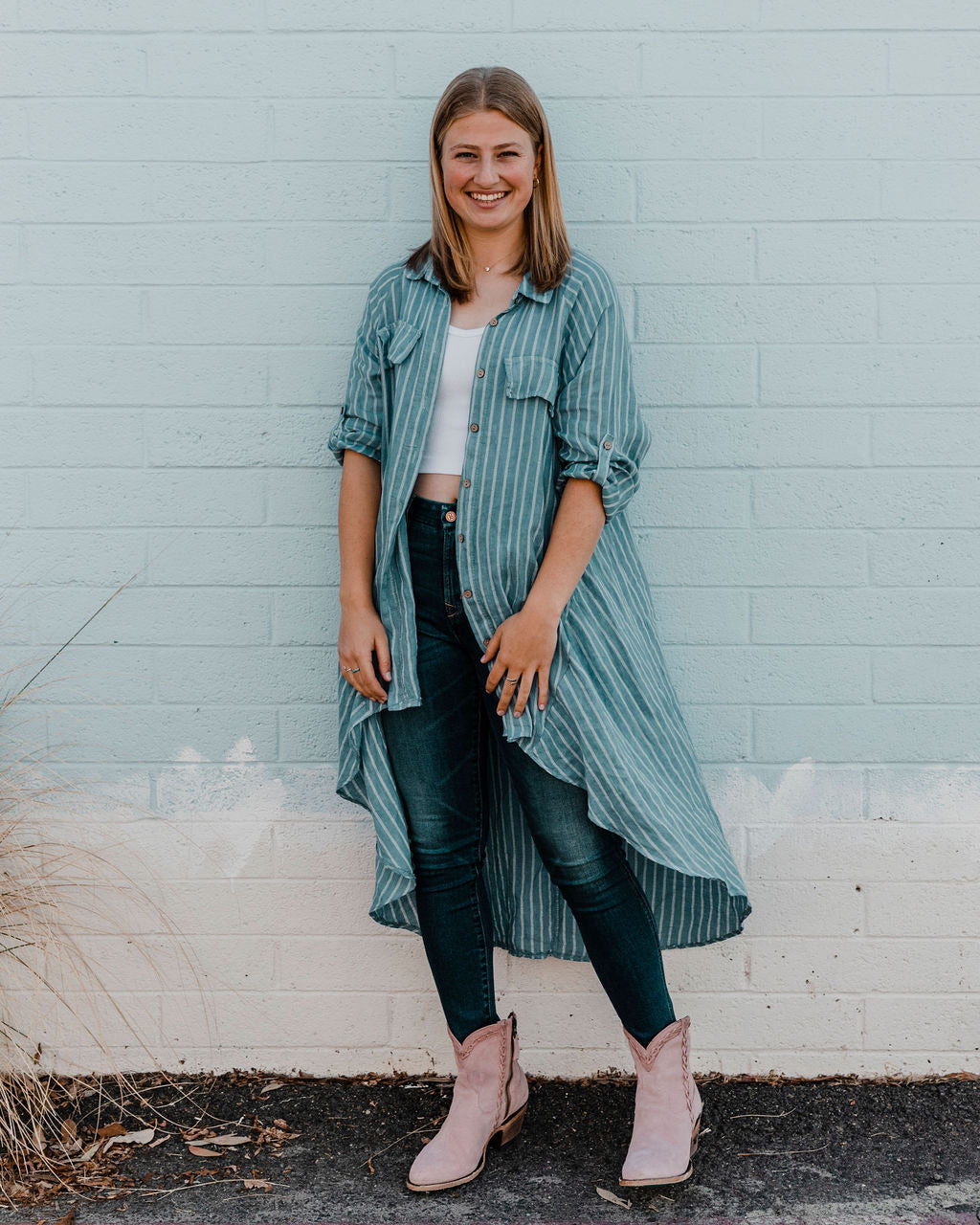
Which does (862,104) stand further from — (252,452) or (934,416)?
(252,452)

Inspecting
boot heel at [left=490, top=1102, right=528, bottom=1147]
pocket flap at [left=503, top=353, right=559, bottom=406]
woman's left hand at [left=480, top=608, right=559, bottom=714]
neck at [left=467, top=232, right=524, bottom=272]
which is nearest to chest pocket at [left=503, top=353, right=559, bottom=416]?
pocket flap at [left=503, top=353, right=559, bottom=406]

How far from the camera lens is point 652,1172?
2021 millimetres

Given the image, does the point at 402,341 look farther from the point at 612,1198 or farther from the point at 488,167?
the point at 612,1198

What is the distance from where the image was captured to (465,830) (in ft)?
6.93

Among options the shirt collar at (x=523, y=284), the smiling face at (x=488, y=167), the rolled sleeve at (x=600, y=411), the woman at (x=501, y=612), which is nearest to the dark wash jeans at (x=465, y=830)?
the woman at (x=501, y=612)

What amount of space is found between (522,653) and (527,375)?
1.57 ft

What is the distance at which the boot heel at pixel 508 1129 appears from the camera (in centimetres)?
219

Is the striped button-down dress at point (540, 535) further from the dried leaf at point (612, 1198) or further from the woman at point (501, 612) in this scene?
the dried leaf at point (612, 1198)

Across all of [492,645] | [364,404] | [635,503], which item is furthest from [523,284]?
[492,645]

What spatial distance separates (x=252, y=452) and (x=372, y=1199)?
4.73 feet

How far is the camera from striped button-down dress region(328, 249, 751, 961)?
1.98 meters

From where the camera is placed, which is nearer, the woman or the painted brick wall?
the woman

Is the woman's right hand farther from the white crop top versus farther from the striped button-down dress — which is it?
the white crop top

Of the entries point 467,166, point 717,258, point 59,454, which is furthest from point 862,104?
point 59,454
